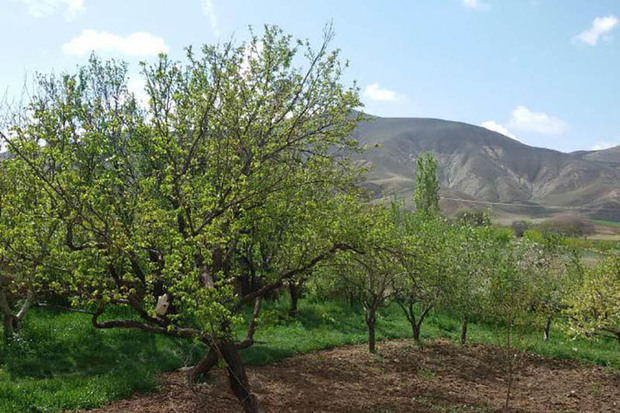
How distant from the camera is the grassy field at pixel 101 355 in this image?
36.6 feet

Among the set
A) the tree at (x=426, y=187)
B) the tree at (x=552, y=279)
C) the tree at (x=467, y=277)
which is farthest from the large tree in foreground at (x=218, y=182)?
the tree at (x=426, y=187)

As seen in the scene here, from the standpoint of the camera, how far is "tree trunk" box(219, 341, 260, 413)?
9781 mm

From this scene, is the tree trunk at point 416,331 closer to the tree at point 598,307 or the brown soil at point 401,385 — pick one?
the brown soil at point 401,385

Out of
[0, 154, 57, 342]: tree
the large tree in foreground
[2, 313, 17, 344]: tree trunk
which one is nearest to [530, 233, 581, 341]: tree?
the large tree in foreground

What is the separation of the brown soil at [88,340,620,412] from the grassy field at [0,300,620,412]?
2.13 feet

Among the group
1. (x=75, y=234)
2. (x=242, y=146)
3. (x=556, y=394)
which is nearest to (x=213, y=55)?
(x=242, y=146)

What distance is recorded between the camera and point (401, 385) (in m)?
15.5

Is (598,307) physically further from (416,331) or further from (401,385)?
(401,385)

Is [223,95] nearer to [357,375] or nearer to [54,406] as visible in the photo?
[54,406]

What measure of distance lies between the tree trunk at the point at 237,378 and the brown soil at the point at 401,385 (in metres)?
0.52

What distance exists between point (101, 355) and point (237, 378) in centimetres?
684

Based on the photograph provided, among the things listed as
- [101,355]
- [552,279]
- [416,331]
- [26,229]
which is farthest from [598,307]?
[26,229]

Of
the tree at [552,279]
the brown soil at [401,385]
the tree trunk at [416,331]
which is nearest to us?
the brown soil at [401,385]

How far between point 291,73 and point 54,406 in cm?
1027
